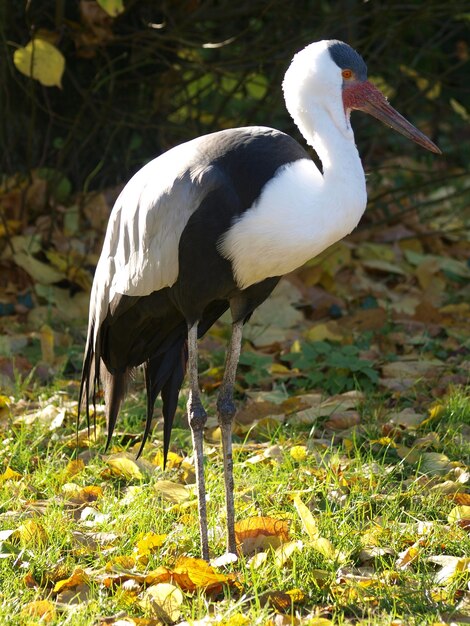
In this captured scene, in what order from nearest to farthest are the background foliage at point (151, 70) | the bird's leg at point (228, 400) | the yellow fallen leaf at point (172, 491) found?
the bird's leg at point (228, 400), the yellow fallen leaf at point (172, 491), the background foliage at point (151, 70)

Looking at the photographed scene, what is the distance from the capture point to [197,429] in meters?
3.55

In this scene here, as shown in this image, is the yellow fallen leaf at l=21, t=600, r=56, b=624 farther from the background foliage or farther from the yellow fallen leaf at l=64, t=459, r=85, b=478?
the background foliage

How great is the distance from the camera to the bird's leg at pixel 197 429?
3.33m

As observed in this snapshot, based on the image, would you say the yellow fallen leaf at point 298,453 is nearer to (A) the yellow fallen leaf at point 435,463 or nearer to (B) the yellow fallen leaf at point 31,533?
(A) the yellow fallen leaf at point 435,463

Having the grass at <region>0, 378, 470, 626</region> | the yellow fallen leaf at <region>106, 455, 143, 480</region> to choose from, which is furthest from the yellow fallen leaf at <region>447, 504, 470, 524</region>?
the yellow fallen leaf at <region>106, 455, 143, 480</region>

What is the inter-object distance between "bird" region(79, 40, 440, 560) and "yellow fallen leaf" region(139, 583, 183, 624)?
14.0 inches

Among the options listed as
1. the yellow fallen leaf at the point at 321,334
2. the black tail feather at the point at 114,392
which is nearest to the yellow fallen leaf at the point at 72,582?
the black tail feather at the point at 114,392

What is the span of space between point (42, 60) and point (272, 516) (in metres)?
2.76

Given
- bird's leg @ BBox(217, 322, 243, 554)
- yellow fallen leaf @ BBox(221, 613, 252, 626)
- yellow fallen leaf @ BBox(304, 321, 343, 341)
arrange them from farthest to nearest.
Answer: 1. yellow fallen leaf @ BBox(304, 321, 343, 341)
2. bird's leg @ BBox(217, 322, 243, 554)
3. yellow fallen leaf @ BBox(221, 613, 252, 626)

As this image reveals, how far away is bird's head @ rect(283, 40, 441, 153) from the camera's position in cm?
336

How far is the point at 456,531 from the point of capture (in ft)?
10.8

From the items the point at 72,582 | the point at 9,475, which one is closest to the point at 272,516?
the point at 72,582

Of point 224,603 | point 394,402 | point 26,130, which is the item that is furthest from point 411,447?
point 26,130

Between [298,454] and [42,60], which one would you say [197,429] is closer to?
[298,454]
